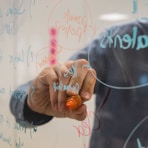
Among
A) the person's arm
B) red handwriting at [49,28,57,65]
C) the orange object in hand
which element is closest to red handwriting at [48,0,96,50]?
red handwriting at [49,28,57,65]

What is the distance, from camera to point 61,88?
40.2 inches

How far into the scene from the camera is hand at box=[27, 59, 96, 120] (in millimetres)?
955

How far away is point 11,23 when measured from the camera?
134 centimetres

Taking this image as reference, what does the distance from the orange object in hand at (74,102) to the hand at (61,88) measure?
0.04ft

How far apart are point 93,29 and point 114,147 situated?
39 cm

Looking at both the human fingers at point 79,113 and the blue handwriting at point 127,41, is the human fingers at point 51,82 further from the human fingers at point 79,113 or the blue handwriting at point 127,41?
the blue handwriting at point 127,41

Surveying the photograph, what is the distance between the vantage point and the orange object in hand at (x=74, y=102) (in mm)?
961

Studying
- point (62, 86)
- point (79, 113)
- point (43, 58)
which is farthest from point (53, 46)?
point (79, 113)

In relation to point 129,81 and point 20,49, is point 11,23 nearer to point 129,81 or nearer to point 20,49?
point 20,49

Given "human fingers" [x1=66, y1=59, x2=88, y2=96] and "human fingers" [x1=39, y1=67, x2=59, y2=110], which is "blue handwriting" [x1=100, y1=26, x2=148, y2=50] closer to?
"human fingers" [x1=66, y1=59, x2=88, y2=96]

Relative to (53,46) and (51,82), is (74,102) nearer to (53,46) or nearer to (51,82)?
(51,82)

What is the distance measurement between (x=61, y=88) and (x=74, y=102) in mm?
86

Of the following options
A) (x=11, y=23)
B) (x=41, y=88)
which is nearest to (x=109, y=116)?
(x=41, y=88)

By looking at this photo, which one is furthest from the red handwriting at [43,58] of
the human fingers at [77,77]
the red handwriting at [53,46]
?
the human fingers at [77,77]
